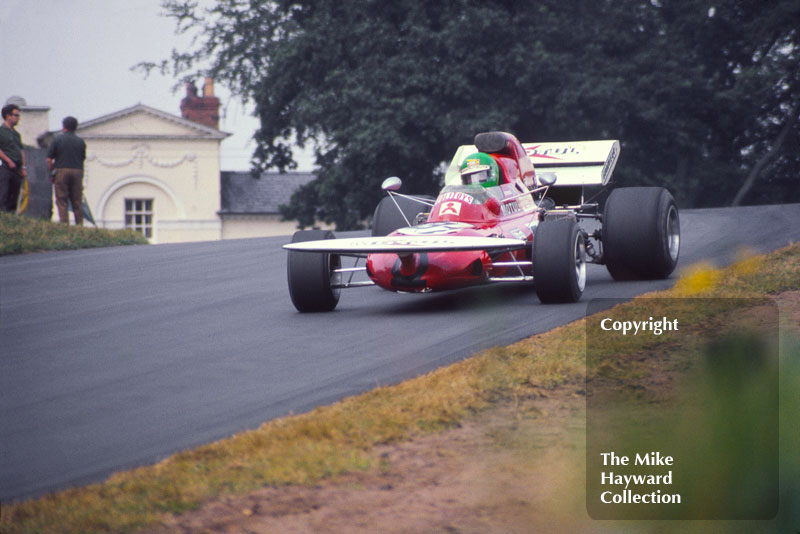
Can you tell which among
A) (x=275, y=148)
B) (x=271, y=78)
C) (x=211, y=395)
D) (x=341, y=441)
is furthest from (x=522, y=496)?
(x=275, y=148)

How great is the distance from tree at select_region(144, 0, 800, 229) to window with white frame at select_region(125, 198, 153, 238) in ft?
44.7

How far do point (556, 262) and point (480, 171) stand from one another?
1665 mm

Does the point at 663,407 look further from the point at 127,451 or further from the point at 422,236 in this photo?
the point at 422,236

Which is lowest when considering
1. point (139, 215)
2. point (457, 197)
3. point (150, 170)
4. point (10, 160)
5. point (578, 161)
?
point (139, 215)

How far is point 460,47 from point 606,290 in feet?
63.2

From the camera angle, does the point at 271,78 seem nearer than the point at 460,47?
No

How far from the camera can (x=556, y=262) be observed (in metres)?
9.05

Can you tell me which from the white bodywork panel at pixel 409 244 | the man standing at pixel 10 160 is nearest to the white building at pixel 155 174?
the man standing at pixel 10 160

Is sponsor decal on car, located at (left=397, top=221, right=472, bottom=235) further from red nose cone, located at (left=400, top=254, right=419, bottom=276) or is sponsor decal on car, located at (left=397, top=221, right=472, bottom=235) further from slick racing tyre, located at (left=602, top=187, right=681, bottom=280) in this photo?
slick racing tyre, located at (left=602, top=187, right=681, bottom=280)

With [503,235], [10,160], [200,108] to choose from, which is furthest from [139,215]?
[503,235]

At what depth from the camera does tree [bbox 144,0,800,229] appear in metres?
28.5

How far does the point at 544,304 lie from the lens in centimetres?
942

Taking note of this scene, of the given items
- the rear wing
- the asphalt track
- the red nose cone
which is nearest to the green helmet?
the asphalt track

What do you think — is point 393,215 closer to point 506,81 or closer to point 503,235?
point 503,235
